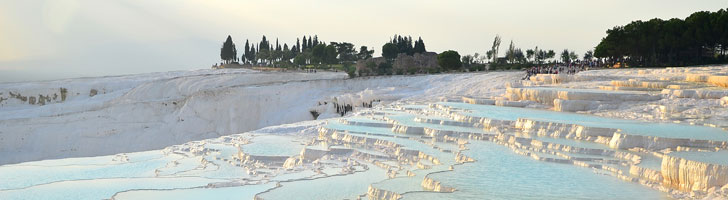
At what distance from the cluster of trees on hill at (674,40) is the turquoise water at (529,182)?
31.0 m

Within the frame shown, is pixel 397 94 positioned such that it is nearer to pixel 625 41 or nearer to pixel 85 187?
pixel 625 41

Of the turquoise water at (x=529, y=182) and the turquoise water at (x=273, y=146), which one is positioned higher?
the turquoise water at (x=529, y=182)

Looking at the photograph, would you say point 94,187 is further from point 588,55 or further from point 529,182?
point 588,55

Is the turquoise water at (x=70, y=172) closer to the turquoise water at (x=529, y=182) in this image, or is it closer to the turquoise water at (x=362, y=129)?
the turquoise water at (x=362, y=129)

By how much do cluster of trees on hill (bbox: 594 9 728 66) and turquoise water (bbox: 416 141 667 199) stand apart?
31.0 m

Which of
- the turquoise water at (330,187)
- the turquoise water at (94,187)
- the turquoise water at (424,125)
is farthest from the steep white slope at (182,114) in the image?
the turquoise water at (330,187)

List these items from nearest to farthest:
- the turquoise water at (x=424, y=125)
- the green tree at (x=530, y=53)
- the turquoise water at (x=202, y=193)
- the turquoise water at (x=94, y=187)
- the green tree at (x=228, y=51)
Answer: the turquoise water at (x=202, y=193) < the turquoise water at (x=94, y=187) < the turquoise water at (x=424, y=125) < the green tree at (x=530, y=53) < the green tree at (x=228, y=51)

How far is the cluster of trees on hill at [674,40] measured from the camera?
36.3 meters

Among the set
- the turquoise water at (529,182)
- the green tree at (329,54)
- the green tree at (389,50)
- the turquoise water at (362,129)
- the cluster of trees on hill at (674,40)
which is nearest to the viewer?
the turquoise water at (529,182)

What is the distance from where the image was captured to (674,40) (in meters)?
37.4

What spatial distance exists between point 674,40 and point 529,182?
3342 centimetres

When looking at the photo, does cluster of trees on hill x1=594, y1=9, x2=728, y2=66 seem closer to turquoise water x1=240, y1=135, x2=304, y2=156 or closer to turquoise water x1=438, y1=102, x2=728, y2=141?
turquoise water x1=438, y1=102, x2=728, y2=141

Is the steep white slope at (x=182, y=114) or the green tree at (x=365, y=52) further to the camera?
the green tree at (x=365, y=52)

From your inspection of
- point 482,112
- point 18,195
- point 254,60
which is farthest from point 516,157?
point 254,60
